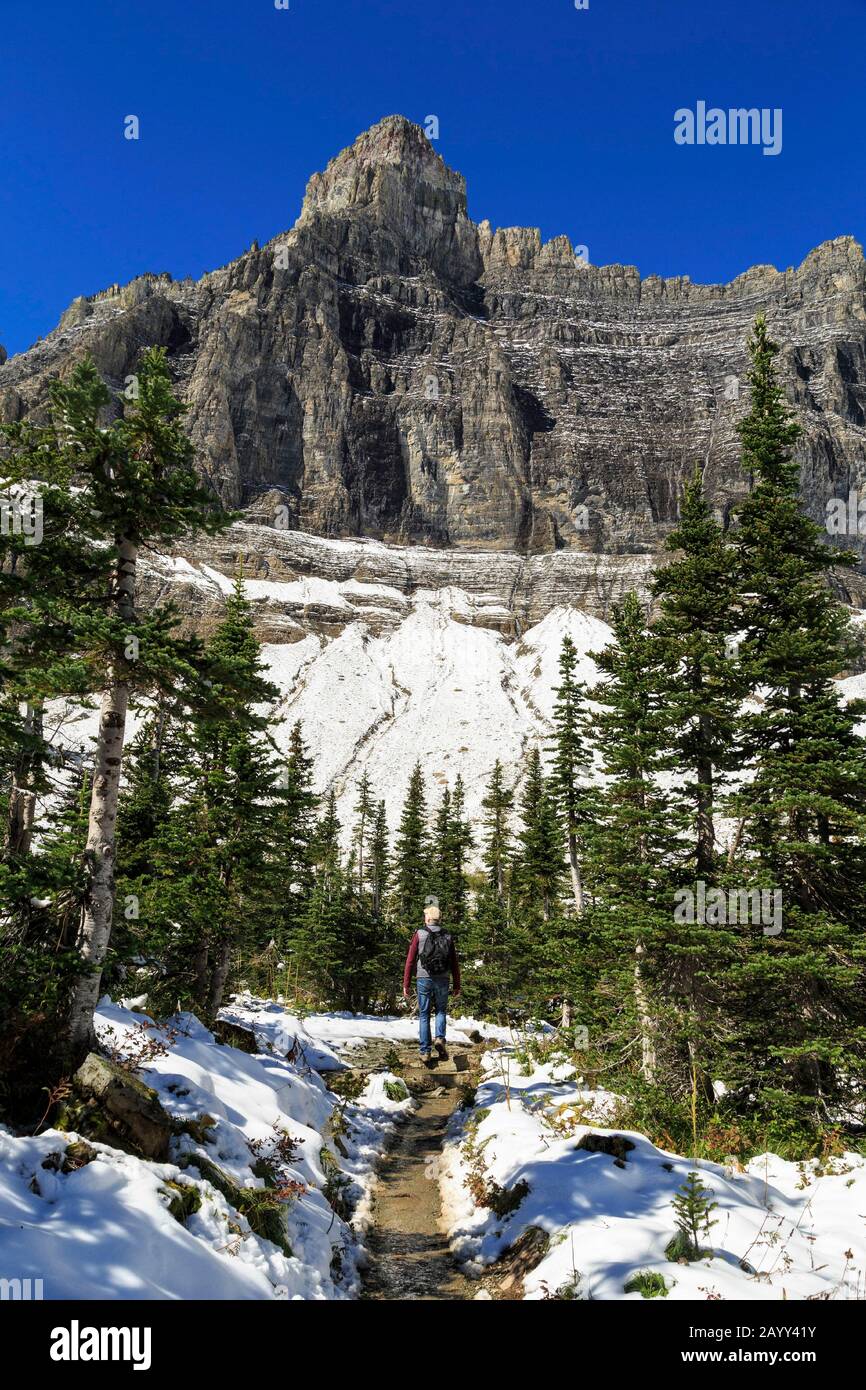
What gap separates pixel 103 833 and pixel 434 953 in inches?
205

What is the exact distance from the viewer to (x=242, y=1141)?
9023 millimetres

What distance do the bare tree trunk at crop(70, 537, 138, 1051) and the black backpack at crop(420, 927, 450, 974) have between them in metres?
4.58

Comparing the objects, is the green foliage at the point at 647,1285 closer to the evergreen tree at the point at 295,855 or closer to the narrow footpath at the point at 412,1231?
the narrow footpath at the point at 412,1231

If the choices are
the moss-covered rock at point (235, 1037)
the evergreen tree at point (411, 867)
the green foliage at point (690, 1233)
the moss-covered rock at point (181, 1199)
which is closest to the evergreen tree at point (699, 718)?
the green foliage at point (690, 1233)

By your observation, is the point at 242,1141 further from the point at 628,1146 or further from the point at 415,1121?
the point at 415,1121

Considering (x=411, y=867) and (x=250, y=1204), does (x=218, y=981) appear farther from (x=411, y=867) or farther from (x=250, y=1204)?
(x=411, y=867)

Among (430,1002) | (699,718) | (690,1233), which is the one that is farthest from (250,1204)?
(699,718)

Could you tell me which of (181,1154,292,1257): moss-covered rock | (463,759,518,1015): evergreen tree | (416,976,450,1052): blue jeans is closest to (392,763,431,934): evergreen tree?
(463,759,518,1015): evergreen tree

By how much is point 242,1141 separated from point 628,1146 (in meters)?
5.18

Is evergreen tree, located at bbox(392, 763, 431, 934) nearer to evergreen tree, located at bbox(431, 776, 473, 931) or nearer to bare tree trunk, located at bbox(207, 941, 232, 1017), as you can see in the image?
evergreen tree, located at bbox(431, 776, 473, 931)

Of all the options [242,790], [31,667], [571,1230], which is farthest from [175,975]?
[571,1230]

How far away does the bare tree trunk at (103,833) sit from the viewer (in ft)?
27.4

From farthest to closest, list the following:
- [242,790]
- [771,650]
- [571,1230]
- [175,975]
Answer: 1. [242,790]
2. [175,975]
3. [771,650]
4. [571,1230]

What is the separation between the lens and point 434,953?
10.7 metres
